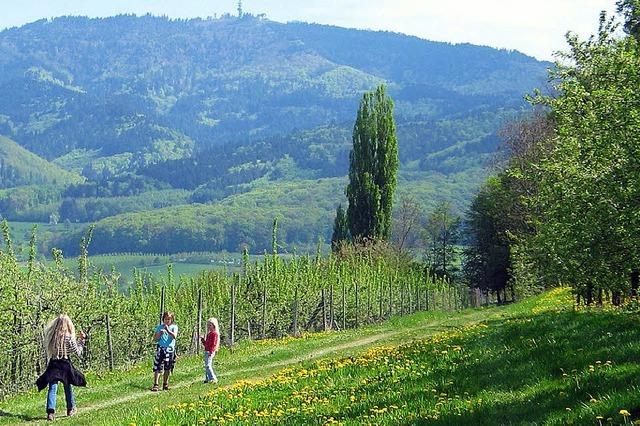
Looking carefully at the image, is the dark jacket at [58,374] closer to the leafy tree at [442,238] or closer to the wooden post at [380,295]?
the wooden post at [380,295]

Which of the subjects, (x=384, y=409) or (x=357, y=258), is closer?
(x=384, y=409)

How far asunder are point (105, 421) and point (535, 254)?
2132 cm

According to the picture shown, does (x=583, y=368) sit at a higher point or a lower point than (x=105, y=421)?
higher

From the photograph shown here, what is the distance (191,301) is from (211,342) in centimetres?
3049

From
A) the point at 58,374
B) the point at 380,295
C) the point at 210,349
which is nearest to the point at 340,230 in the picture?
the point at 380,295

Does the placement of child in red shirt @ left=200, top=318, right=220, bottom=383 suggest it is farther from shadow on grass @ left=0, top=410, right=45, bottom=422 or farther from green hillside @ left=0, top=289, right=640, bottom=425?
shadow on grass @ left=0, top=410, right=45, bottom=422

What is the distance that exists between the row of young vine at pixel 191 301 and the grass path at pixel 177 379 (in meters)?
3.90

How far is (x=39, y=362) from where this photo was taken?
125ft

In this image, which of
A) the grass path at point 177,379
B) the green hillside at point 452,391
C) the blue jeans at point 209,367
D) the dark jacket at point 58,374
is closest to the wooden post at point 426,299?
the grass path at point 177,379

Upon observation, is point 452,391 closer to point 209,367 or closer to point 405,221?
point 209,367

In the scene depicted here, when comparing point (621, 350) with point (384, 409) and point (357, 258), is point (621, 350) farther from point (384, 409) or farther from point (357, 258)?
point (357, 258)

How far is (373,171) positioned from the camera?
9331cm

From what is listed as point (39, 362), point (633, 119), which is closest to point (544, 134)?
point (39, 362)

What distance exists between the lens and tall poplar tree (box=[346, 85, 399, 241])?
90375mm
